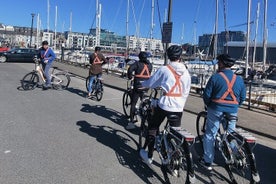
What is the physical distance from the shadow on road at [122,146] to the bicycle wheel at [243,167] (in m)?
1.05

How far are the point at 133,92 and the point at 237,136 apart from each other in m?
4.01

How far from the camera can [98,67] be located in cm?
1277

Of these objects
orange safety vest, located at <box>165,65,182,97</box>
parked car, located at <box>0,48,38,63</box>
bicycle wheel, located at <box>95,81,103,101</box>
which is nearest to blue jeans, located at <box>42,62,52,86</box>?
bicycle wheel, located at <box>95,81,103,101</box>

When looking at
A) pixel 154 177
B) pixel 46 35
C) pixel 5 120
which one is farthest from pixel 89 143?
pixel 46 35

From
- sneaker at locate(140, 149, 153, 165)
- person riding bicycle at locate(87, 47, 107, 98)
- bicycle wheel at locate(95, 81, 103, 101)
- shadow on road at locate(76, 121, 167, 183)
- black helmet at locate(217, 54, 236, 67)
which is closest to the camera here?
black helmet at locate(217, 54, 236, 67)

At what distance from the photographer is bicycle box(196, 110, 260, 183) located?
15.2 feet

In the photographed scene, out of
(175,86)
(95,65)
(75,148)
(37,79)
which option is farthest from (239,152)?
(37,79)

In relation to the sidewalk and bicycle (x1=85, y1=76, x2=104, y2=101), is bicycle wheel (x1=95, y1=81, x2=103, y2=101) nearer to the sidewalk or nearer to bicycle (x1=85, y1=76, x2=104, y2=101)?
bicycle (x1=85, y1=76, x2=104, y2=101)

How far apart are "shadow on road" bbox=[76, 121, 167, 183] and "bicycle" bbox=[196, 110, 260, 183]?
3.43 ft

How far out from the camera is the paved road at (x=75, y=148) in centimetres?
515

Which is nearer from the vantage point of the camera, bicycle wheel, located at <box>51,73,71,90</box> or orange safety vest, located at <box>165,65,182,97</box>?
orange safety vest, located at <box>165,65,182,97</box>

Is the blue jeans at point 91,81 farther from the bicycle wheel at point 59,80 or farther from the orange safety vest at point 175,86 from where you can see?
the orange safety vest at point 175,86

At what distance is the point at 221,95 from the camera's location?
5.21 metres

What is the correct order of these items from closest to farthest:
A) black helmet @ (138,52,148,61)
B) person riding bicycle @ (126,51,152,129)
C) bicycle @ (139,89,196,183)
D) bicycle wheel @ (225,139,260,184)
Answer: bicycle @ (139,89,196,183)
bicycle wheel @ (225,139,260,184)
black helmet @ (138,52,148,61)
person riding bicycle @ (126,51,152,129)
